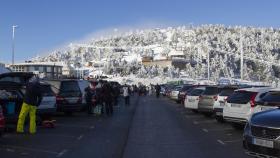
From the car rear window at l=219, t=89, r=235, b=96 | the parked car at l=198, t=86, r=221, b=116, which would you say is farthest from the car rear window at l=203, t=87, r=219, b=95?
the car rear window at l=219, t=89, r=235, b=96

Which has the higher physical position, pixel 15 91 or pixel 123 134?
pixel 15 91

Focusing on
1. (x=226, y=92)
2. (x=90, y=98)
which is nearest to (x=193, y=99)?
(x=90, y=98)

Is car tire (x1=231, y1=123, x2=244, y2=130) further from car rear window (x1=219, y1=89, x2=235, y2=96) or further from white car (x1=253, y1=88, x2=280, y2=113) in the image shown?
car rear window (x1=219, y1=89, x2=235, y2=96)

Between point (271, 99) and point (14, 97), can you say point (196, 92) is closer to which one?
point (271, 99)

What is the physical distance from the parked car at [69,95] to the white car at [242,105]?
9596mm

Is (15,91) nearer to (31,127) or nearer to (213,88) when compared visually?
(31,127)

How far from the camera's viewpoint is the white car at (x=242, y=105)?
58.8ft

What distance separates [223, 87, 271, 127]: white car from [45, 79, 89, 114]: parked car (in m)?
9.60

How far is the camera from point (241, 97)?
18672 millimetres

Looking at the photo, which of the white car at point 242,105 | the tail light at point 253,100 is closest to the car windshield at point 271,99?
the tail light at point 253,100

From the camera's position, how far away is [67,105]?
26.4 m

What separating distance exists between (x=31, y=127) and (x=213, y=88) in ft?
39.3

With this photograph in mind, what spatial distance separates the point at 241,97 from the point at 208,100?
7590mm

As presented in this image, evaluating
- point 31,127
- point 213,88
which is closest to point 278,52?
point 213,88
